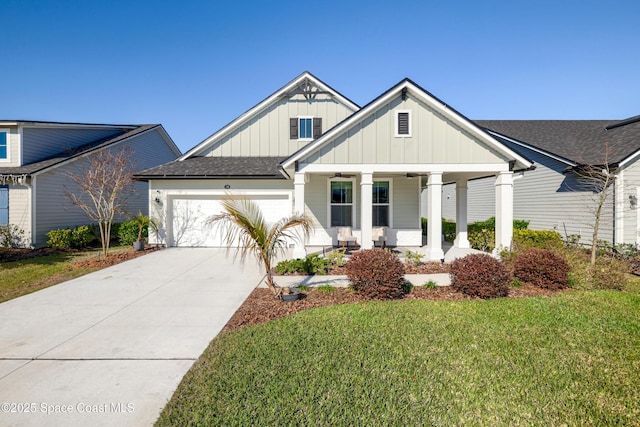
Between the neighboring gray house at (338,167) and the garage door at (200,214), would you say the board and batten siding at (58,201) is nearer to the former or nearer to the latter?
the neighboring gray house at (338,167)

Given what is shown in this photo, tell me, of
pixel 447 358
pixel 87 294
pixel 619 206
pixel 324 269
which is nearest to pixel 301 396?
pixel 447 358

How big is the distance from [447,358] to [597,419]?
56.0 inches

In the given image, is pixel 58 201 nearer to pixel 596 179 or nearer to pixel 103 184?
pixel 103 184

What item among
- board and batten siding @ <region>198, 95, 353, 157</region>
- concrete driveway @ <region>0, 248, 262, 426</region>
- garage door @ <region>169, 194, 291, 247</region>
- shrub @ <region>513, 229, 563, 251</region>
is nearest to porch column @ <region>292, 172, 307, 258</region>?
concrete driveway @ <region>0, 248, 262, 426</region>

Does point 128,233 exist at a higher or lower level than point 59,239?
higher

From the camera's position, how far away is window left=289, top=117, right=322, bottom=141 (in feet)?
48.4

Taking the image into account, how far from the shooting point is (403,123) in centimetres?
959

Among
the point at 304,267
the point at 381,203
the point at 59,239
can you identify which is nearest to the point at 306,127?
the point at 381,203

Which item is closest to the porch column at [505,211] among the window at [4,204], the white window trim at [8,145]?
the window at [4,204]

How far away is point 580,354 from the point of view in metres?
3.93

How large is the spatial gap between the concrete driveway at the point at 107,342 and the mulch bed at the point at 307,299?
0.31m

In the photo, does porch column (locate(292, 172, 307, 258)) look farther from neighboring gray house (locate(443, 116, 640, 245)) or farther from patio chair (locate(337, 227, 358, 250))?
neighboring gray house (locate(443, 116, 640, 245))

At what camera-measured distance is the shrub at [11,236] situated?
39.6 feet

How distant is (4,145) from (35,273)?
9241 millimetres
